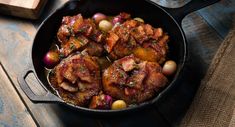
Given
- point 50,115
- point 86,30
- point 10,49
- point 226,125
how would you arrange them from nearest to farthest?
point 226,125 < point 50,115 < point 86,30 < point 10,49

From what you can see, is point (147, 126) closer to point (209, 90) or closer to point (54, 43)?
point (209, 90)

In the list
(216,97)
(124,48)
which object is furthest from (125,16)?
(216,97)

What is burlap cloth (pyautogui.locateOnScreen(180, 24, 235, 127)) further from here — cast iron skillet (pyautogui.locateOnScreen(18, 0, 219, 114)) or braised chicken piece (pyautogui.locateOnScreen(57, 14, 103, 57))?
braised chicken piece (pyautogui.locateOnScreen(57, 14, 103, 57))

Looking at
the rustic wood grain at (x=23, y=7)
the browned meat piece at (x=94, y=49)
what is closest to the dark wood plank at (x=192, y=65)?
the browned meat piece at (x=94, y=49)

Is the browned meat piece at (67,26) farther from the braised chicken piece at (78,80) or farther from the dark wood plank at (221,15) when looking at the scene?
the dark wood plank at (221,15)

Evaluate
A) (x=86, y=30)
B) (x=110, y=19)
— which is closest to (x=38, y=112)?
(x=86, y=30)

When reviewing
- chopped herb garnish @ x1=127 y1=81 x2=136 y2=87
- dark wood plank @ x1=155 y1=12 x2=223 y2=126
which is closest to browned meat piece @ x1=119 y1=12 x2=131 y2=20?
dark wood plank @ x1=155 y1=12 x2=223 y2=126

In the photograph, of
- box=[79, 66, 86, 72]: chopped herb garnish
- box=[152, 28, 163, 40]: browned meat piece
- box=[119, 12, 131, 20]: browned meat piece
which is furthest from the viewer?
box=[119, 12, 131, 20]: browned meat piece
